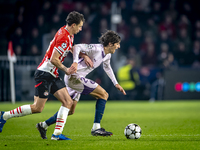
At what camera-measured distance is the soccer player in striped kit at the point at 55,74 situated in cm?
539

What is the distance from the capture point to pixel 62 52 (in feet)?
17.8

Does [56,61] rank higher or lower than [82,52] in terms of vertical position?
lower

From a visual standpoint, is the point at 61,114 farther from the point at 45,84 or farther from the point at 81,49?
the point at 81,49

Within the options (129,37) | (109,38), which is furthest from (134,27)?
(109,38)

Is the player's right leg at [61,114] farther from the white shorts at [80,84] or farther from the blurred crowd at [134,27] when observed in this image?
the blurred crowd at [134,27]

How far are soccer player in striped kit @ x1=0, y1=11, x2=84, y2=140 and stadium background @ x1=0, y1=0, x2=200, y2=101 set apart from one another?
8881 millimetres

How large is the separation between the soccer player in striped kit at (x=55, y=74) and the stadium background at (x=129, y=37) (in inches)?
350

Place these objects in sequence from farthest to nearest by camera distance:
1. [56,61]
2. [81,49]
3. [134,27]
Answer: [134,27]
[81,49]
[56,61]

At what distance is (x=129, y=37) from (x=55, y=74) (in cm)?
1223

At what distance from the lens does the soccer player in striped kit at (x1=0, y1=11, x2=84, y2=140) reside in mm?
5395

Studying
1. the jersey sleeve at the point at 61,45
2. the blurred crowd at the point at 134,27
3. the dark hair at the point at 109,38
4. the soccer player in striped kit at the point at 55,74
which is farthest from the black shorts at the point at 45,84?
the blurred crowd at the point at 134,27

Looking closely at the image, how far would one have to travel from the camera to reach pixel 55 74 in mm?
5715

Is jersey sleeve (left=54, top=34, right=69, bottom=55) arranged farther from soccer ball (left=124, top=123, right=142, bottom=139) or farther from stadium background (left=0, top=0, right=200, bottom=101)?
stadium background (left=0, top=0, right=200, bottom=101)

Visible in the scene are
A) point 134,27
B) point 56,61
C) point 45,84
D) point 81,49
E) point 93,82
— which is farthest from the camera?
point 134,27
